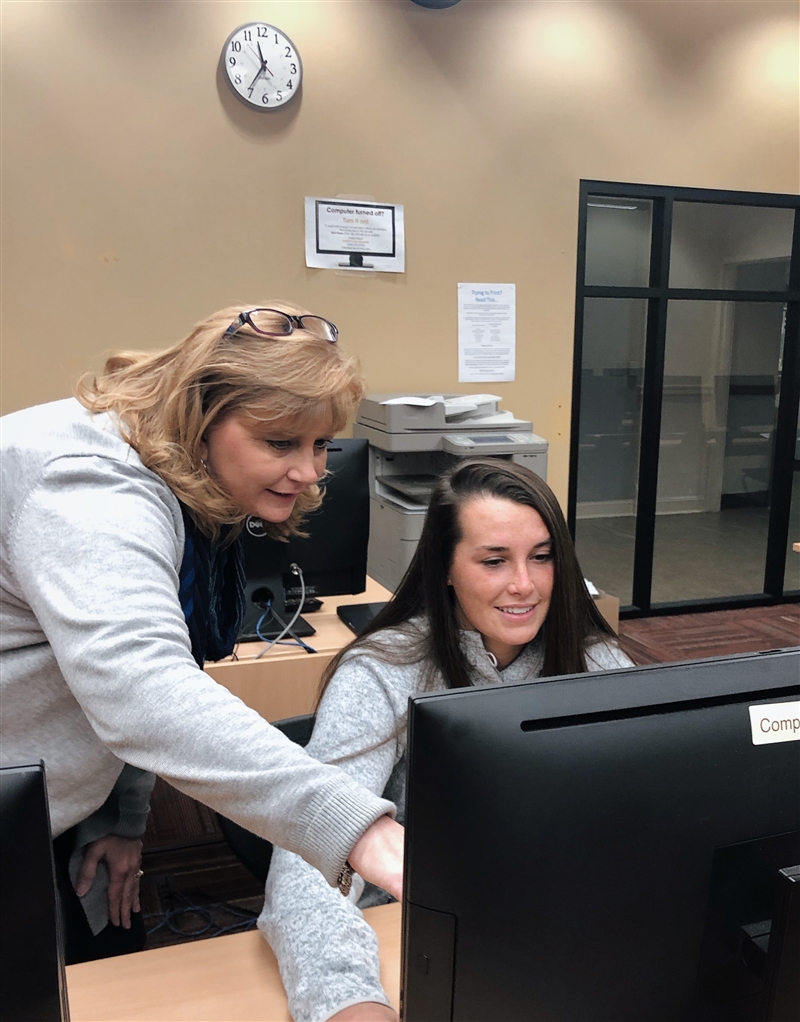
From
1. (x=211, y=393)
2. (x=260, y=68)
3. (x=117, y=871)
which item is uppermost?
(x=260, y=68)

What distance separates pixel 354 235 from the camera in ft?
10.9

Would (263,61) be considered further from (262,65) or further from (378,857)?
(378,857)

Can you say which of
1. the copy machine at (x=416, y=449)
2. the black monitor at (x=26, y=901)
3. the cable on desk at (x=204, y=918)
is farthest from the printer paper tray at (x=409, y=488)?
the black monitor at (x=26, y=901)

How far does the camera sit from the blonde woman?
725 millimetres

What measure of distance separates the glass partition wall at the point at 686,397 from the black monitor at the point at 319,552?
6.62ft

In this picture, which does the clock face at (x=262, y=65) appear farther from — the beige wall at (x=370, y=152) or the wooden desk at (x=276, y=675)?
the wooden desk at (x=276, y=675)

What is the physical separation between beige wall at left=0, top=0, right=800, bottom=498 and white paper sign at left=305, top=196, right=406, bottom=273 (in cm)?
5

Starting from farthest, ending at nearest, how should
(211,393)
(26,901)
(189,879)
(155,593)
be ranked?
(189,879) → (211,393) → (155,593) → (26,901)

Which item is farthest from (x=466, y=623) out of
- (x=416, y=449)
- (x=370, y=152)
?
(x=370, y=152)

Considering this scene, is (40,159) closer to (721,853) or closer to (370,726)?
(370,726)

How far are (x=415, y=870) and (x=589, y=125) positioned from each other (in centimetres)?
367

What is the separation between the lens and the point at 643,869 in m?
0.58

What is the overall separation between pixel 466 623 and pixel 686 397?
10.6 ft

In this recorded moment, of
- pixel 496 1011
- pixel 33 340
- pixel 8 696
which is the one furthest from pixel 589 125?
pixel 496 1011
